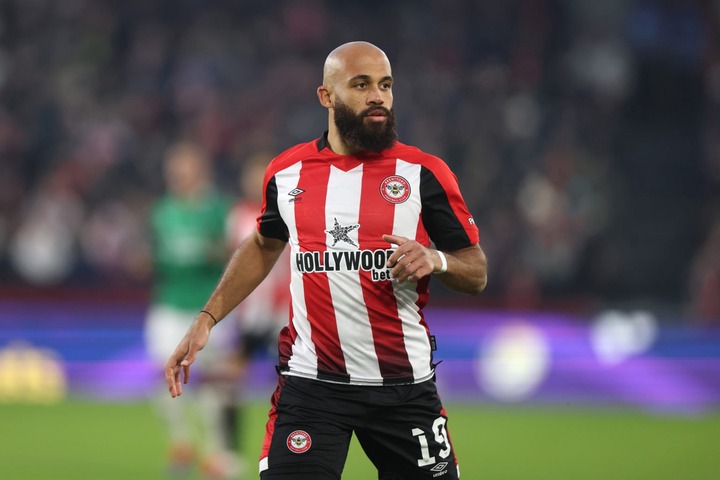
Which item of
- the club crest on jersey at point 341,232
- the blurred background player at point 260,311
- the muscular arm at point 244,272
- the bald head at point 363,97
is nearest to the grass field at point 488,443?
the blurred background player at point 260,311

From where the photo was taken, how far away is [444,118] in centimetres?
1580

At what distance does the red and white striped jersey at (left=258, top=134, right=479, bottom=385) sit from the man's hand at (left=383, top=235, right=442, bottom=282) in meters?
0.37

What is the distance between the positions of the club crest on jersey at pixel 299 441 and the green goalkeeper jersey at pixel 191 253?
4.81 meters

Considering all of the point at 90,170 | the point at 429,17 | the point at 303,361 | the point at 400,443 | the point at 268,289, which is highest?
the point at 429,17

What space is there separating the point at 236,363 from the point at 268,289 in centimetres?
63

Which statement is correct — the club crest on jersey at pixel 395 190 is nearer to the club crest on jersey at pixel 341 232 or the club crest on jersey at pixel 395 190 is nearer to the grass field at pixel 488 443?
the club crest on jersey at pixel 341 232

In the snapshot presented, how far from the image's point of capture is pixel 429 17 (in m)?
17.6

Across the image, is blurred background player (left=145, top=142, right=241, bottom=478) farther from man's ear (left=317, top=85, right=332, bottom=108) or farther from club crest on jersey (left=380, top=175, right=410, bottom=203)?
club crest on jersey (left=380, top=175, right=410, bottom=203)

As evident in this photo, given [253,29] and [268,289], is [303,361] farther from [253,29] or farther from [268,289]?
[253,29]

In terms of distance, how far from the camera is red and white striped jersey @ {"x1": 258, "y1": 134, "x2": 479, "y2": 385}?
4.61 meters

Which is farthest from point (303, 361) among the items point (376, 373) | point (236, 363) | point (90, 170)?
point (90, 170)

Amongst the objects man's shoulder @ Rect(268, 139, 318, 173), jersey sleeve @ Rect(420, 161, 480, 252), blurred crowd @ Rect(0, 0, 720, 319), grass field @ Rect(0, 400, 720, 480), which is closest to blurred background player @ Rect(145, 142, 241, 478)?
grass field @ Rect(0, 400, 720, 480)

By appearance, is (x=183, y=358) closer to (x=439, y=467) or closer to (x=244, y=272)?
(x=244, y=272)

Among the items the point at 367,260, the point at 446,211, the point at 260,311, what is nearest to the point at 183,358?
the point at 367,260
